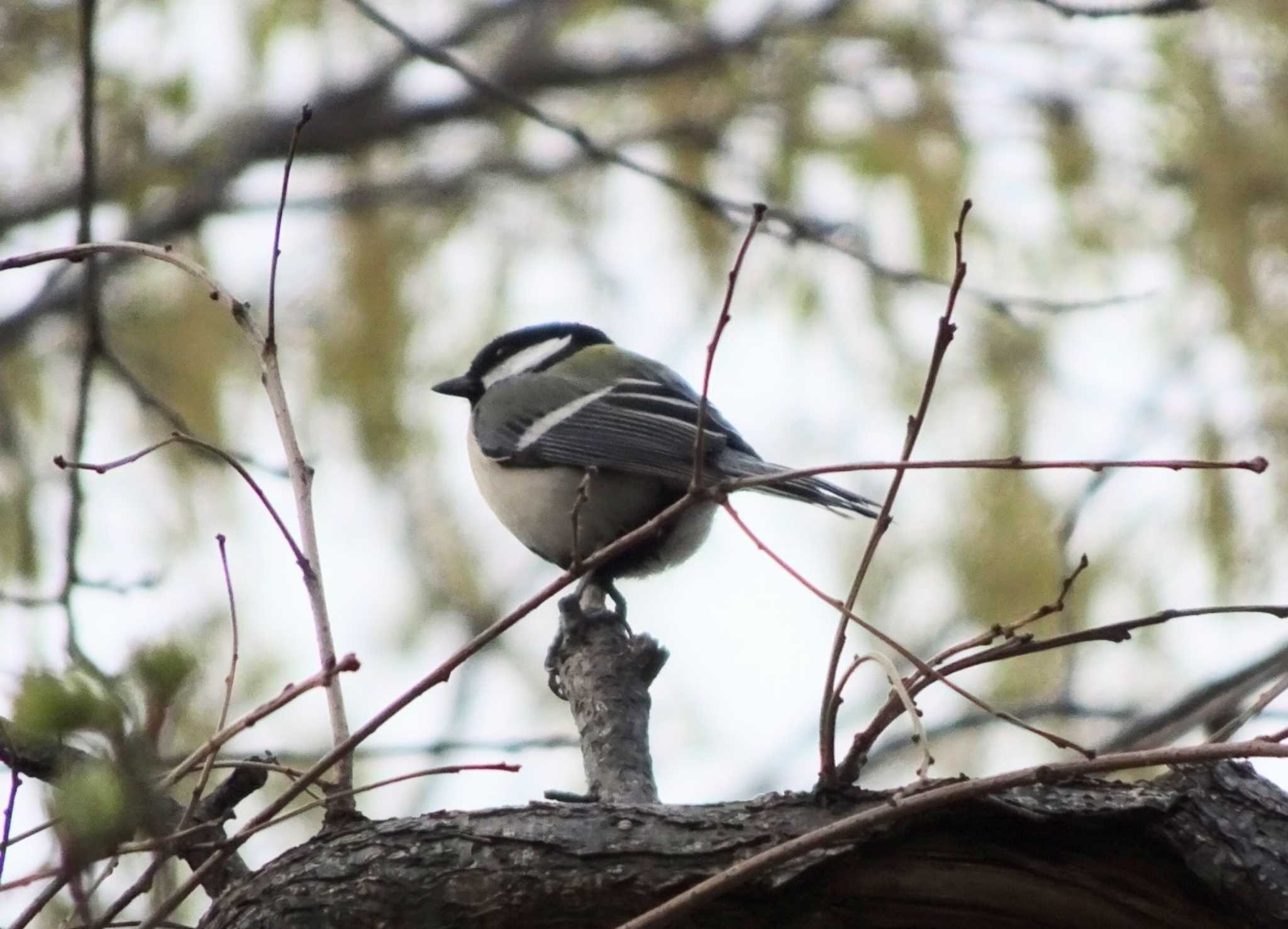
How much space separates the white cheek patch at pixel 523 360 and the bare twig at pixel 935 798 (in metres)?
2.45

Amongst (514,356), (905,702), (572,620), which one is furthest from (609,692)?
(514,356)

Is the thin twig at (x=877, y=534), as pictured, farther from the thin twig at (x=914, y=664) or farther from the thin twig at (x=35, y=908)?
the thin twig at (x=35, y=908)

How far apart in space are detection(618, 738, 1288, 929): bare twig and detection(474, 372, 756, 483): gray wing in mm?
1488

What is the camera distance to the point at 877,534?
55.1 inches

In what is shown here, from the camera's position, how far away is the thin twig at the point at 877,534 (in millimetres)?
1403

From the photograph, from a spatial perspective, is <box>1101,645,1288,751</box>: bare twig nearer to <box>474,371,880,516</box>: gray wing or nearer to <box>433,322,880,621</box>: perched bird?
<box>433,322,880,621</box>: perched bird

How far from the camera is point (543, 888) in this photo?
1.46 m

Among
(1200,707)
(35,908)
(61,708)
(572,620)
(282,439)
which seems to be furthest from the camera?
(1200,707)

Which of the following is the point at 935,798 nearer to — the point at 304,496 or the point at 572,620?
the point at 304,496

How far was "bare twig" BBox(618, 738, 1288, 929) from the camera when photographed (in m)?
1.29

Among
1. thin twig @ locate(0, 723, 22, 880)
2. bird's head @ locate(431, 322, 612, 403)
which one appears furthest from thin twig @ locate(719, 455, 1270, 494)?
bird's head @ locate(431, 322, 612, 403)

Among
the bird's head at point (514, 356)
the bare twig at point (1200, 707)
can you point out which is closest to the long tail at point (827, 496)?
the bare twig at point (1200, 707)

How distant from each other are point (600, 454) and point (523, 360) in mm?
792

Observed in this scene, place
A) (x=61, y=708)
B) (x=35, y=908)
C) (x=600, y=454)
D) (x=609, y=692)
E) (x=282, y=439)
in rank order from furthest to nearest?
1. (x=600, y=454)
2. (x=609, y=692)
3. (x=282, y=439)
4. (x=35, y=908)
5. (x=61, y=708)
